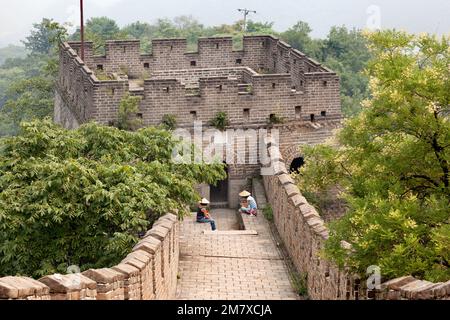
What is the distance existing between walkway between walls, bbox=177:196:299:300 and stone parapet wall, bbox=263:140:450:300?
1.43 feet

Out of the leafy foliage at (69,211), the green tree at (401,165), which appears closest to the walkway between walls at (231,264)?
the leafy foliage at (69,211)

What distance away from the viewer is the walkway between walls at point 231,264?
23500 mm

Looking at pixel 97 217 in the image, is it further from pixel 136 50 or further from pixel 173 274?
pixel 136 50

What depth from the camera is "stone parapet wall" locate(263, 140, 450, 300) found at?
51.0 ft

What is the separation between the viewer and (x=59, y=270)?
20766 mm

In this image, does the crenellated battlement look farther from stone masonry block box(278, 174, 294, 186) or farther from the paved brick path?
stone masonry block box(278, 174, 294, 186)

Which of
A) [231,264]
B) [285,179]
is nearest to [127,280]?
[231,264]

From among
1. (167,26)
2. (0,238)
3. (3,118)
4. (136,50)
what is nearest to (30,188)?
(0,238)

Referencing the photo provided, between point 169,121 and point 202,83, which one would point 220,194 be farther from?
point 202,83

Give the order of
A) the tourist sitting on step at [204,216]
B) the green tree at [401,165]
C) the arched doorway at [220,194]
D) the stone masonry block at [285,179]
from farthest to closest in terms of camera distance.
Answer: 1. the arched doorway at [220,194]
2. the tourist sitting on step at [204,216]
3. the stone masonry block at [285,179]
4. the green tree at [401,165]

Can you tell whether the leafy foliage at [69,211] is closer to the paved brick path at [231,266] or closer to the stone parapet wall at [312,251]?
the paved brick path at [231,266]

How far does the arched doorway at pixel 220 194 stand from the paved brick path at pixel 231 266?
2737 millimetres

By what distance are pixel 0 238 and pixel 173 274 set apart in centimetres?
347

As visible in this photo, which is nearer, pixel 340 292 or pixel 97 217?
pixel 340 292
